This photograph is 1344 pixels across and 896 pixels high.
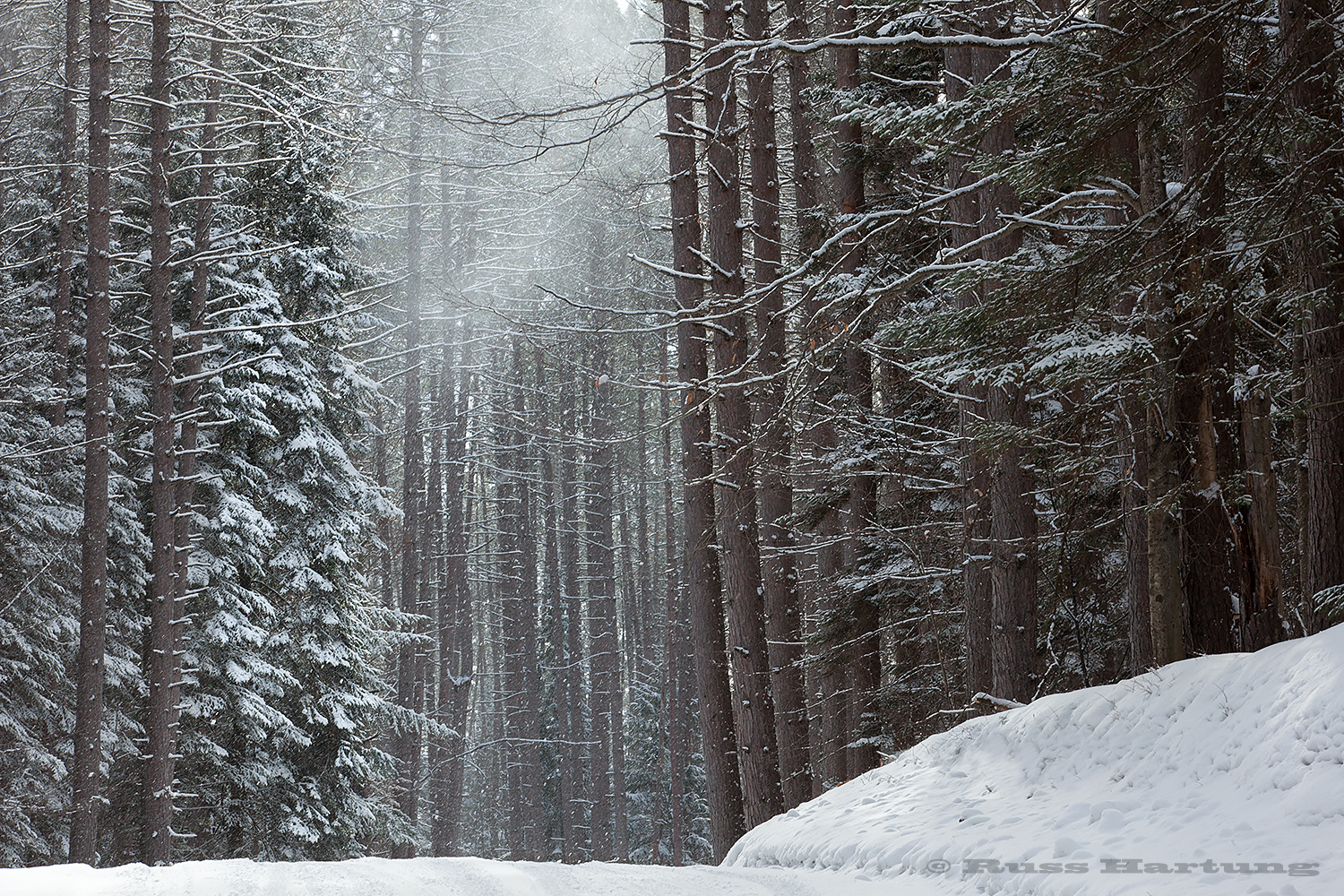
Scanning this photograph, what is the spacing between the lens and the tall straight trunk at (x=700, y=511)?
A: 37.0 feet

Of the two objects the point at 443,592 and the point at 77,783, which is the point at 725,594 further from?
the point at 443,592

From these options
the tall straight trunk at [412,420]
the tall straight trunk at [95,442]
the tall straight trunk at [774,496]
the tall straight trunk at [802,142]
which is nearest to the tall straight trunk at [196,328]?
the tall straight trunk at [95,442]

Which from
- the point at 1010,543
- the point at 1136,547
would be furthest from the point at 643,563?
the point at 1136,547

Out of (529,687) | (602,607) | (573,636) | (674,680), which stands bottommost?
(529,687)

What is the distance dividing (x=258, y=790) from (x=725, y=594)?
837cm

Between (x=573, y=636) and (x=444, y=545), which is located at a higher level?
(x=444, y=545)

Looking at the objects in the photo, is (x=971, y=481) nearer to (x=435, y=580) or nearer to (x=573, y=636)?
(x=573, y=636)

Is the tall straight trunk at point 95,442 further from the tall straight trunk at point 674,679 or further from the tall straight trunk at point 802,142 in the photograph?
the tall straight trunk at point 674,679

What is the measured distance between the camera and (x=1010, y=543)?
8531 mm

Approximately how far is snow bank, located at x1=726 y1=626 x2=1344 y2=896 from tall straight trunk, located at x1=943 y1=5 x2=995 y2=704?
1.97 metres

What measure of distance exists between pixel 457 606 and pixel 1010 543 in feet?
89.9

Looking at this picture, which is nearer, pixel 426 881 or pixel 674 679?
pixel 426 881

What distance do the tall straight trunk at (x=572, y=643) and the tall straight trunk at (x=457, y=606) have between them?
3.25 metres

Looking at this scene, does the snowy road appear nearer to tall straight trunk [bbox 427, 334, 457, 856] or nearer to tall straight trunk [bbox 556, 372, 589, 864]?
tall straight trunk [bbox 427, 334, 457, 856]
